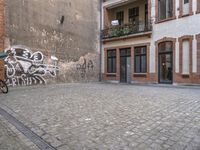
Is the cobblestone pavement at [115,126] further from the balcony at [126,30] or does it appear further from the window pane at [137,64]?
the balcony at [126,30]

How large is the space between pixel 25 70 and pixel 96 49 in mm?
8198

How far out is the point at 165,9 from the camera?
17.8m

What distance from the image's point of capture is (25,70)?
622 inches

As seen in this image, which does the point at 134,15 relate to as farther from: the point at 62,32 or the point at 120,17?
the point at 62,32

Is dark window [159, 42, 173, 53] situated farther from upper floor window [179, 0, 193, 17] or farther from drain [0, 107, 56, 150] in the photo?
drain [0, 107, 56, 150]

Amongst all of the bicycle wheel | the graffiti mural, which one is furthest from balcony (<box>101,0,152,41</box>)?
the bicycle wheel

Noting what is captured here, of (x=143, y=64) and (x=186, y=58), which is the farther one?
(x=143, y=64)

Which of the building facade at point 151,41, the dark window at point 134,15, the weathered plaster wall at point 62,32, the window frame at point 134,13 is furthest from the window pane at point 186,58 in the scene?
the weathered plaster wall at point 62,32

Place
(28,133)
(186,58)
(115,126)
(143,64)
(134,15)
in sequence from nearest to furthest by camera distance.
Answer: (28,133) → (115,126) → (186,58) → (143,64) → (134,15)

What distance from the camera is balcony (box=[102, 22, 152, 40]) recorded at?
61.9ft

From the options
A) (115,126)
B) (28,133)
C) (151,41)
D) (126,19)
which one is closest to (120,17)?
(126,19)

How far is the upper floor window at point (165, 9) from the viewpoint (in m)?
17.4

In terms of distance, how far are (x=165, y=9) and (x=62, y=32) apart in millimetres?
8397

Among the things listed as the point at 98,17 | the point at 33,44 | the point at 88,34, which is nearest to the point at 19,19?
the point at 33,44
